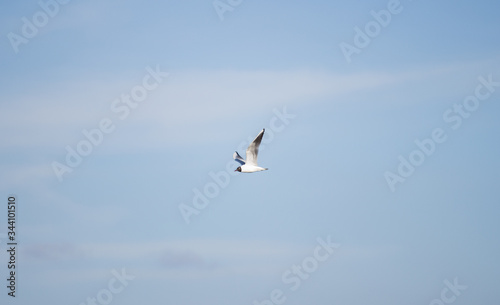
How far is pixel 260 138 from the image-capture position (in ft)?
447

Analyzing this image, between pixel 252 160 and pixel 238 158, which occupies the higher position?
pixel 238 158

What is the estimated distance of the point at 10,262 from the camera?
141000mm

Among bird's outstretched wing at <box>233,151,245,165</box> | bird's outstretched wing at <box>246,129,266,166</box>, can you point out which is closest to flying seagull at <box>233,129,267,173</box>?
bird's outstretched wing at <box>246,129,266,166</box>

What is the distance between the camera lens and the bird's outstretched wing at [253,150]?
13638 cm

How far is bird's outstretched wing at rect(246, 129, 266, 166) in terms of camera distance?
136 metres

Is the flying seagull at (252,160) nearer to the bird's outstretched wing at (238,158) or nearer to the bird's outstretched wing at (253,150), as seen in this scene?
the bird's outstretched wing at (253,150)

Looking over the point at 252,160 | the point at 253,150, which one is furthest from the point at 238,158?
the point at 253,150

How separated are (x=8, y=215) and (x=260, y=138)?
24555 mm

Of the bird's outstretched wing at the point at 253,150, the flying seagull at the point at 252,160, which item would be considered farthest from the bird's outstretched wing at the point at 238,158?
the bird's outstretched wing at the point at 253,150

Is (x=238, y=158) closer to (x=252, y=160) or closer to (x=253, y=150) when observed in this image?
(x=252, y=160)

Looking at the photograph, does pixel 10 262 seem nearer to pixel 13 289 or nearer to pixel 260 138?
pixel 13 289

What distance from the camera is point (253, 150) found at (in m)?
137

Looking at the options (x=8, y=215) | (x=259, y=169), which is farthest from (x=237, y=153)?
(x=8, y=215)

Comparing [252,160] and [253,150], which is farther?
[252,160]
